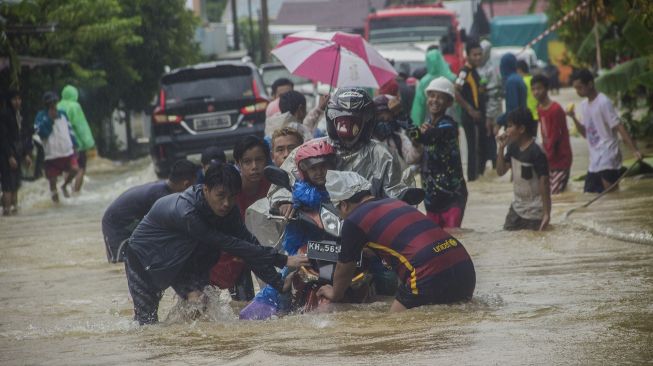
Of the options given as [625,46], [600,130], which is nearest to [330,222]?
[600,130]

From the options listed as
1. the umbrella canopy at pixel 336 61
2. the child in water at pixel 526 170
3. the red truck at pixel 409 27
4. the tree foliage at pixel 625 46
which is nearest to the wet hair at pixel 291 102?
the umbrella canopy at pixel 336 61

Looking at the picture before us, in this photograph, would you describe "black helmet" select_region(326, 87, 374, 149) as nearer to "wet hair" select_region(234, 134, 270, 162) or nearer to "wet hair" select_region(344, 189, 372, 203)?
"wet hair" select_region(234, 134, 270, 162)

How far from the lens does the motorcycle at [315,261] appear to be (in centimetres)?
784

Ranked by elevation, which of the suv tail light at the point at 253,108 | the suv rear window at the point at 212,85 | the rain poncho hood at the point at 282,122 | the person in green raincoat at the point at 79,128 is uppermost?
the rain poncho hood at the point at 282,122

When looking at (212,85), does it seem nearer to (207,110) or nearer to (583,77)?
(207,110)

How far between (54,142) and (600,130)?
905 centimetres

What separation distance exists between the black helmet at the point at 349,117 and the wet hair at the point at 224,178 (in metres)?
1.16

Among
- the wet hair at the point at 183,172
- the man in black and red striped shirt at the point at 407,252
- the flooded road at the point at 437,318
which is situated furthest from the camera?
the wet hair at the point at 183,172

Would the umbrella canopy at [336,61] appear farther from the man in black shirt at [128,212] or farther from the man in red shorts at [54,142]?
the man in red shorts at [54,142]

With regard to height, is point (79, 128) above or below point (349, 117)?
below

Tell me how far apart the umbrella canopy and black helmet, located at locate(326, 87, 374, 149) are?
140 inches

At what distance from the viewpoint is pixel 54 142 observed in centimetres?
1981

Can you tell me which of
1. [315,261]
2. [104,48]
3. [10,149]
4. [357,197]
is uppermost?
[357,197]

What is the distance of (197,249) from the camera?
8.38 metres
